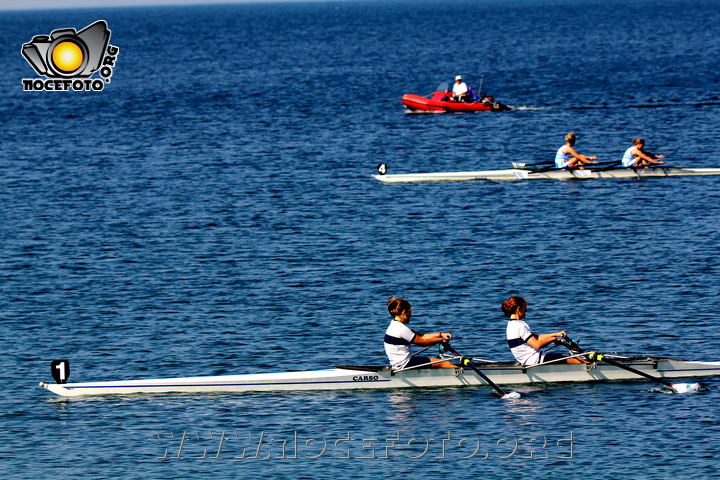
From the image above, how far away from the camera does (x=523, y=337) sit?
20422 mm

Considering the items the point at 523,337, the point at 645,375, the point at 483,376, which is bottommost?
the point at 645,375

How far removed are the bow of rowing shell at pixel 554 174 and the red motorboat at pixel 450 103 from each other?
58.0 feet

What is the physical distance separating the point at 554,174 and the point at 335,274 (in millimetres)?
14662

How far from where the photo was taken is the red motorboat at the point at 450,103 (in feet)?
197

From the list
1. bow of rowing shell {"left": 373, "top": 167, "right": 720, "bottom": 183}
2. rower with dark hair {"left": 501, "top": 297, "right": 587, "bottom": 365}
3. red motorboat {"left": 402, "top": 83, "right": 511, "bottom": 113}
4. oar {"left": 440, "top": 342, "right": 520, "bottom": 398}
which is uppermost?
red motorboat {"left": 402, "top": 83, "right": 511, "bottom": 113}

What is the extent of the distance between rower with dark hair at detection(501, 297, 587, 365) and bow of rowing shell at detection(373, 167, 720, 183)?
21.6 metres

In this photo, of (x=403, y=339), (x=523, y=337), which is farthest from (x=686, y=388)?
(x=403, y=339)

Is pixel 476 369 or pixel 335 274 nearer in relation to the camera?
pixel 476 369

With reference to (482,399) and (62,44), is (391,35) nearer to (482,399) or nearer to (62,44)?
(62,44)

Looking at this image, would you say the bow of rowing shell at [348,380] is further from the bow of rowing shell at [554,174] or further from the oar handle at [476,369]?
the bow of rowing shell at [554,174]

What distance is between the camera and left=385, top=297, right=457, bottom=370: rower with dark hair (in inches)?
794

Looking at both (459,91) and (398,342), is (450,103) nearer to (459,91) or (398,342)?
(459,91)

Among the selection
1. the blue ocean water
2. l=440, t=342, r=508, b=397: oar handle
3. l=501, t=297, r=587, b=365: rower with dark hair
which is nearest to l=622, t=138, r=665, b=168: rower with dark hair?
the blue ocean water

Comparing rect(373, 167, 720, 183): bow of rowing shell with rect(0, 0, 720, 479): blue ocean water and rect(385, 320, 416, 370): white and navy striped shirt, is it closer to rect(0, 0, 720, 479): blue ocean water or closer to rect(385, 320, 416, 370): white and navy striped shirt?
rect(0, 0, 720, 479): blue ocean water
